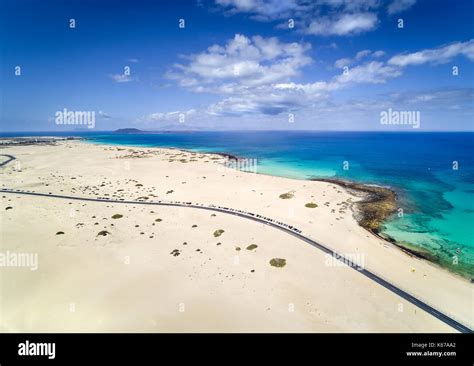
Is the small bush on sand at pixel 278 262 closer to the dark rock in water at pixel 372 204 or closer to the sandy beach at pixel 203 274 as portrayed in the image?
the sandy beach at pixel 203 274

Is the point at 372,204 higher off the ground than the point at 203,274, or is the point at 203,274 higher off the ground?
the point at 372,204

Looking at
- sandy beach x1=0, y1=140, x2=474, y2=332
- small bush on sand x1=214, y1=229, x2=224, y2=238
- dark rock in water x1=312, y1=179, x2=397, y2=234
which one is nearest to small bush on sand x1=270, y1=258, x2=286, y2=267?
sandy beach x1=0, y1=140, x2=474, y2=332

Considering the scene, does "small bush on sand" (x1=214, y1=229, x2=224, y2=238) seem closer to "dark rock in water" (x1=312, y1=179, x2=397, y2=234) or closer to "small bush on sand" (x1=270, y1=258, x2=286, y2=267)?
"small bush on sand" (x1=270, y1=258, x2=286, y2=267)

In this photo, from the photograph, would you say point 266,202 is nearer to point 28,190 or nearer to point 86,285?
point 86,285

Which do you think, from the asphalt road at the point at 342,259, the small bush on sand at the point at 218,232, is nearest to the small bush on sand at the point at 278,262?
the asphalt road at the point at 342,259
